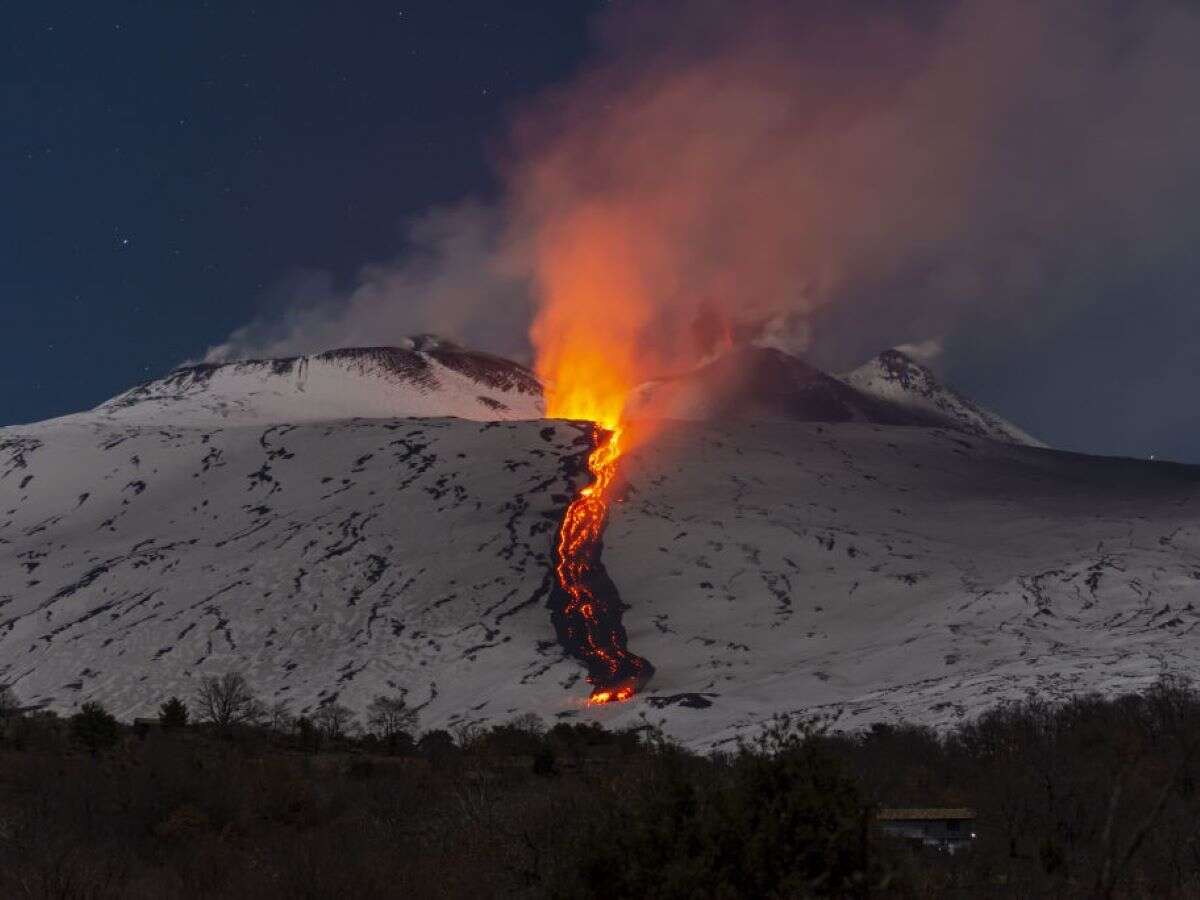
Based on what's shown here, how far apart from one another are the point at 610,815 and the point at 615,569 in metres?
105

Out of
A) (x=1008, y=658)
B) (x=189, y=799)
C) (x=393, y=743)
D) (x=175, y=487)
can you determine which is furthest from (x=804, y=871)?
(x=175, y=487)

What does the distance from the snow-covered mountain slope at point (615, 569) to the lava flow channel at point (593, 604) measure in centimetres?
162

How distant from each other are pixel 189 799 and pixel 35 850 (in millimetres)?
10491

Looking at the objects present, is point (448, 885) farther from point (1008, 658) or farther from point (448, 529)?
point (448, 529)

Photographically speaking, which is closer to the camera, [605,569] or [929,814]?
[929,814]

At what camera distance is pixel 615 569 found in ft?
399

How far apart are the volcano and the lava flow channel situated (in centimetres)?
126

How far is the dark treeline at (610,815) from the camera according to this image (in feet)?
49.8

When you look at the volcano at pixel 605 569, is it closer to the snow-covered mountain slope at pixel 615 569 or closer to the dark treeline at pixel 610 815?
the snow-covered mountain slope at pixel 615 569

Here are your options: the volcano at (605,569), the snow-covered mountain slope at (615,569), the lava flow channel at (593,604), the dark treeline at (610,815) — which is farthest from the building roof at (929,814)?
→ the lava flow channel at (593,604)

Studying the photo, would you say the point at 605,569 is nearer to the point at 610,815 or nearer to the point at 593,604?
the point at 593,604

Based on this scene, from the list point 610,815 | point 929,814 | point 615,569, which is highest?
point 615,569

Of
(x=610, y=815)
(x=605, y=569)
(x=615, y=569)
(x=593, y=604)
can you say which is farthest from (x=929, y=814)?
(x=615, y=569)

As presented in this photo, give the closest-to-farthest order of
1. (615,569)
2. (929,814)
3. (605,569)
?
(929,814) → (605,569) → (615,569)
